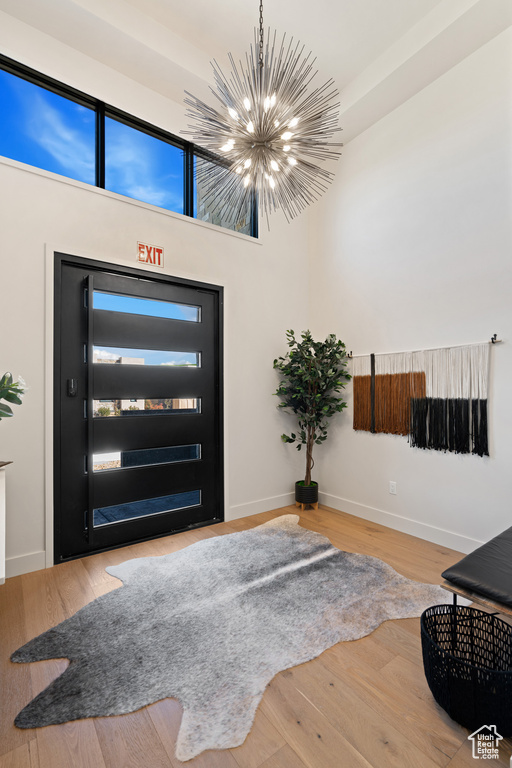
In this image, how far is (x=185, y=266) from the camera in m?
3.21

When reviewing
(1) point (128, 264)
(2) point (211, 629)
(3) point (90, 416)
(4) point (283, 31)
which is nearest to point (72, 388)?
(3) point (90, 416)

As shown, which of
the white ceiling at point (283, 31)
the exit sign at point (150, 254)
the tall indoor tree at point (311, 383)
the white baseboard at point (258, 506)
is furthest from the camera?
the tall indoor tree at point (311, 383)

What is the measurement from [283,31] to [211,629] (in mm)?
4286

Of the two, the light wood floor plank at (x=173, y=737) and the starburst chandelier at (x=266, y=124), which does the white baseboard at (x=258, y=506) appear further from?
the starburst chandelier at (x=266, y=124)

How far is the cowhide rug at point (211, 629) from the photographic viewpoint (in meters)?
1.39

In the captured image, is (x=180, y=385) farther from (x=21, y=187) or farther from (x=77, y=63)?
(x=77, y=63)

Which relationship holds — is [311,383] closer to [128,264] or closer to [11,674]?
[128,264]

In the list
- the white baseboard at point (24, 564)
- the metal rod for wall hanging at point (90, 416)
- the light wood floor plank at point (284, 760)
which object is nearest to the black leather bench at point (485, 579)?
the light wood floor plank at point (284, 760)

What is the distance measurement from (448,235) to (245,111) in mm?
1918

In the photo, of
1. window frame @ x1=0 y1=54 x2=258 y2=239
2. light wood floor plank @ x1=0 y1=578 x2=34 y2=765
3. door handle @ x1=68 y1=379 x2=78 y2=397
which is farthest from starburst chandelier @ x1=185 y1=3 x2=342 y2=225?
light wood floor plank @ x1=0 y1=578 x2=34 y2=765

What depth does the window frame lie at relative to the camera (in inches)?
102

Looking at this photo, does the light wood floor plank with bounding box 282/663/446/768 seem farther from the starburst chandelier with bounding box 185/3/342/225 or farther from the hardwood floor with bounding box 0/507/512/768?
the starburst chandelier with bounding box 185/3/342/225

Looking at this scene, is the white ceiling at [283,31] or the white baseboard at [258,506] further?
the white baseboard at [258,506]

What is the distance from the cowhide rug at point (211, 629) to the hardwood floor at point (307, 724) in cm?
5
